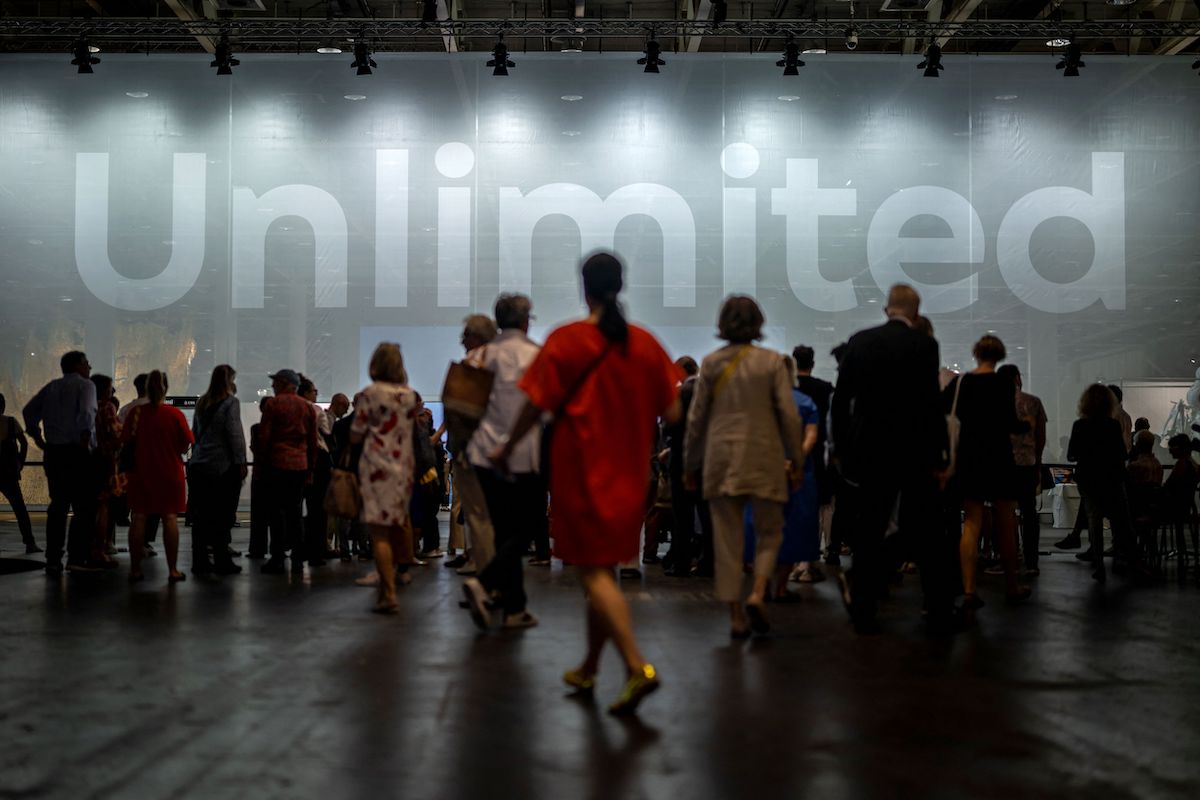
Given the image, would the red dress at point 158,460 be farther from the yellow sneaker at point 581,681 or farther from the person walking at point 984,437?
the person walking at point 984,437

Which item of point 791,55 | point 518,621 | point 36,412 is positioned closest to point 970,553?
point 518,621

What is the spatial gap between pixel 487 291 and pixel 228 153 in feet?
12.2

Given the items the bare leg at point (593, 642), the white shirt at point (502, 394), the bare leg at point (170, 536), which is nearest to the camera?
the bare leg at point (593, 642)

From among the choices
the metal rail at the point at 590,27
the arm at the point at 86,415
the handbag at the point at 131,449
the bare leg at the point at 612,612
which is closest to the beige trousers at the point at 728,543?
the bare leg at the point at 612,612

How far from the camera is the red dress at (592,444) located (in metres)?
3.65

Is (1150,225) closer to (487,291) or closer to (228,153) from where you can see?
(487,291)

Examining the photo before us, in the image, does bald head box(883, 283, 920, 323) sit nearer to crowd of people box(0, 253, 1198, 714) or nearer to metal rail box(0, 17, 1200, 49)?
crowd of people box(0, 253, 1198, 714)

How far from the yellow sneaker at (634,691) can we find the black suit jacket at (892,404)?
1.99 m

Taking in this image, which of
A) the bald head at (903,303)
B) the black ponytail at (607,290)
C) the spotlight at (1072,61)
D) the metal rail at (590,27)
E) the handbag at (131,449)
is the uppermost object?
the metal rail at (590,27)

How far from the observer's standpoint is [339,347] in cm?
1514

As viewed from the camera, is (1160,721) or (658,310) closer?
(1160,721)

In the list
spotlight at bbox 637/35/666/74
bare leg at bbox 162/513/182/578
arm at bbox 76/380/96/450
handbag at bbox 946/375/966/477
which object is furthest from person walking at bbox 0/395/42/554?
handbag at bbox 946/375/966/477

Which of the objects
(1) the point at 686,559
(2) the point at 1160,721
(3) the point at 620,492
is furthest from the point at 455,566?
(2) the point at 1160,721

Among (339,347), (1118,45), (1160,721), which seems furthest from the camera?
(1118,45)
